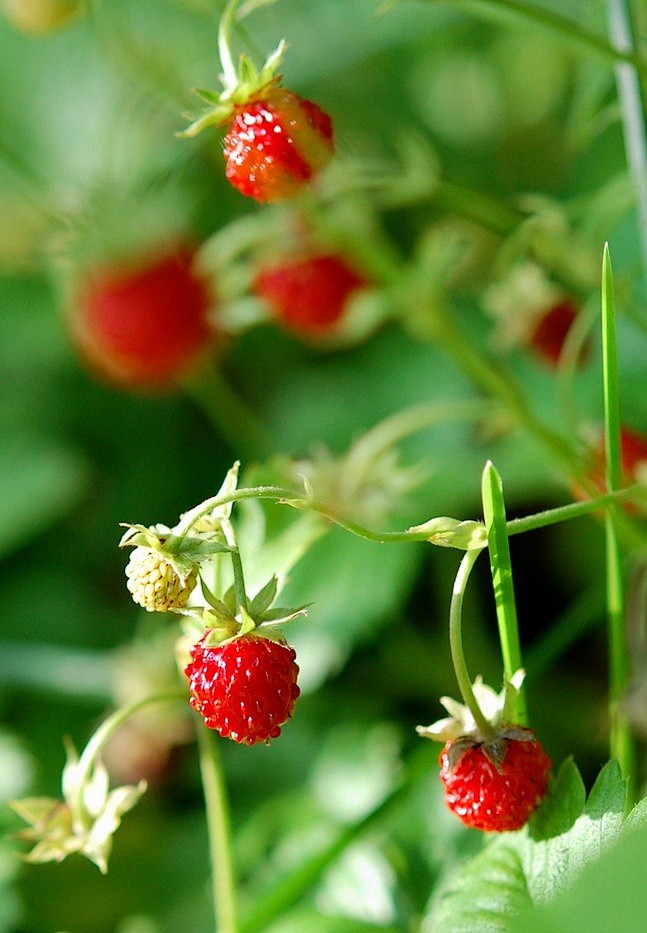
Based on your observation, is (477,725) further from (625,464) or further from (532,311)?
(532,311)

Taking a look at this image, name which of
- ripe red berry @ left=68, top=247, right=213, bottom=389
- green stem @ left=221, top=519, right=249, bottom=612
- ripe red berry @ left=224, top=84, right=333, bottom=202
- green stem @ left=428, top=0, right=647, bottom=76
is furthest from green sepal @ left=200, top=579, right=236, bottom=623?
ripe red berry @ left=68, top=247, right=213, bottom=389

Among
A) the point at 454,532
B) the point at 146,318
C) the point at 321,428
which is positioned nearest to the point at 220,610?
the point at 454,532

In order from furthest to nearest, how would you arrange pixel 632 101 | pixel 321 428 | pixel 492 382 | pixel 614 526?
pixel 321 428 → pixel 492 382 → pixel 632 101 → pixel 614 526

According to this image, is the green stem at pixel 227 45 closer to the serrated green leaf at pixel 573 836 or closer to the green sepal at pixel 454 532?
the green sepal at pixel 454 532

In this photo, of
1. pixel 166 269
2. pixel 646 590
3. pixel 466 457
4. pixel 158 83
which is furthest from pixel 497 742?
pixel 166 269

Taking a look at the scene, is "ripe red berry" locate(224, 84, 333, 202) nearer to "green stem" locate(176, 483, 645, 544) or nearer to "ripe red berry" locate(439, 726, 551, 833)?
"green stem" locate(176, 483, 645, 544)
